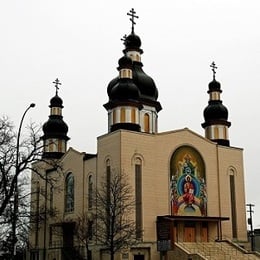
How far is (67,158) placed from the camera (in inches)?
1989

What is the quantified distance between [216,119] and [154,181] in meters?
10.8

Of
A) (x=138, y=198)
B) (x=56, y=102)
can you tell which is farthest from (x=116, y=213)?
(x=56, y=102)

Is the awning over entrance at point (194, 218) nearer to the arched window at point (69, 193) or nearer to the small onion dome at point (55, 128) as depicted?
the arched window at point (69, 193)

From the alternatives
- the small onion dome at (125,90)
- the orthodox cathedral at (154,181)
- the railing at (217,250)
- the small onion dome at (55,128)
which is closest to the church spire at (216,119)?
the orthodox cathedral at (154,181)

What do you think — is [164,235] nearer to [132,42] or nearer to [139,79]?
[139,79]

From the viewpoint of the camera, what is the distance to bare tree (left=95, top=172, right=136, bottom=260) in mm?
37787

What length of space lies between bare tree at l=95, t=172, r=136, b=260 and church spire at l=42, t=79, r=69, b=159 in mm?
13797

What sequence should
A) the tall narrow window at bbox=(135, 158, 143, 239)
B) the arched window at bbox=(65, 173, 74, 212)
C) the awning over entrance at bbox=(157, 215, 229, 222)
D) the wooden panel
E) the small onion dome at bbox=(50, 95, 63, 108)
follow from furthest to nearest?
1. the small onion dome at bbox=(50, 95, 63, 108)
2. the arched window at bbox=(65, 173, 74, 212)
3. the wooden panel
4. the awning over entrance at bbox=(157, 215, 229, 222)
5. the tall narrow window at bbox=(135, 158, 143, 239)

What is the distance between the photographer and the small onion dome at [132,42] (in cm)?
5275

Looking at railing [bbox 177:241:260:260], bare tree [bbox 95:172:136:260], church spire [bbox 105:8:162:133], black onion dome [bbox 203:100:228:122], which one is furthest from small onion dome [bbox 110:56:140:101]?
railing [bbox 177:241:260:260]

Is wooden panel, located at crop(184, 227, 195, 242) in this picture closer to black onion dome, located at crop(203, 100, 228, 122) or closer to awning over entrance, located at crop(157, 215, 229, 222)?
awning over entrance, located at crop(157, 215, 229, 222)

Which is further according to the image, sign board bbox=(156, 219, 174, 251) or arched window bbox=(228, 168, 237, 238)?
arched window bbox=(228, 168, 237, 238)

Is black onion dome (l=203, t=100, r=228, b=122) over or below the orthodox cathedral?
over

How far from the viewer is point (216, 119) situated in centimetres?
5053
